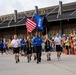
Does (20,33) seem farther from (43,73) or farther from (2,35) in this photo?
(43,73)

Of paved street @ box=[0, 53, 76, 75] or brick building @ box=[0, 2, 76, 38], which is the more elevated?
brick building @ box=[0, 2, 76, 38]

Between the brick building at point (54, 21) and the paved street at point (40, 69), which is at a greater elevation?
the brick building at point (54, 21)

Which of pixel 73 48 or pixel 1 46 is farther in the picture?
pixel 1 46

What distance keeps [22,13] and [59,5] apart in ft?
36.2

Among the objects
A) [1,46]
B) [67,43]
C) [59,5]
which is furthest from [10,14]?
[67,43]

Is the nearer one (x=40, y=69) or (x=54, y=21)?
(x=40, y=69)

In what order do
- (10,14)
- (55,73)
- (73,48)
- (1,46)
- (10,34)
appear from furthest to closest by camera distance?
(10,14), (10,34), (1,46), (73,48), (55,73)

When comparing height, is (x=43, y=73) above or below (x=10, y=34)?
below

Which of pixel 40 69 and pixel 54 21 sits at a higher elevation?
pixel 54 21

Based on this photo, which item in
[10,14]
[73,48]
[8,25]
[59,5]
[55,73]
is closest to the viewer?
[55,73]

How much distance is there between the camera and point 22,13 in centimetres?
5053

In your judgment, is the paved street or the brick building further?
the brick building

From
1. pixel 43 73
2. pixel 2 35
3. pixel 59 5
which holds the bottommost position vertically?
pixel 43 73

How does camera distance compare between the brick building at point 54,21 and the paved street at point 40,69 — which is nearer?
the paved street at point 40,69
